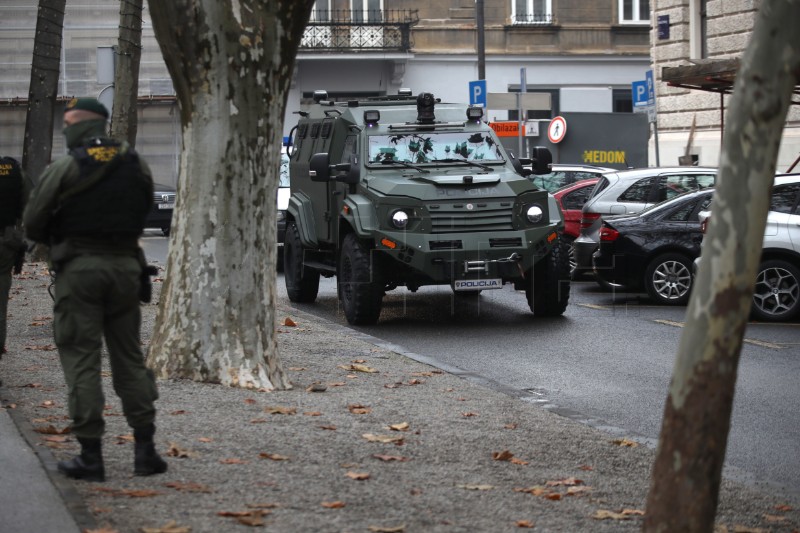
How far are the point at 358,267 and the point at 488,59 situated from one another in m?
29.8

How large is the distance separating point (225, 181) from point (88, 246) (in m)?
3.13

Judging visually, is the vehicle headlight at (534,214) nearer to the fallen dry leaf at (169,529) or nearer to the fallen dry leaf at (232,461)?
the fallen dry leaf at (232,461)

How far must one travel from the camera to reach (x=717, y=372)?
4.90 metres

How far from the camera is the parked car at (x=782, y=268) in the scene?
15.1 m

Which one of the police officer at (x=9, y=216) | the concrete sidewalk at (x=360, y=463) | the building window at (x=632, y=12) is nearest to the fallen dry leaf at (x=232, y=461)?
the concrete sidewalk at (x=360, y=463)

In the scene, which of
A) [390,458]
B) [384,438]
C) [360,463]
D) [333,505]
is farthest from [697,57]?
[333,505]

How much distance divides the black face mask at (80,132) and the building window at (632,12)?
39.3 metres

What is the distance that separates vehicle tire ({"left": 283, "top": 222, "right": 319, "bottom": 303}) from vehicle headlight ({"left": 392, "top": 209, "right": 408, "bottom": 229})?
2870 millimetres

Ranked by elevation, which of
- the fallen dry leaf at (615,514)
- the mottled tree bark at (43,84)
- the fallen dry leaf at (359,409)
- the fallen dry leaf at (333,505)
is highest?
the mottled tree bark at (43,84)

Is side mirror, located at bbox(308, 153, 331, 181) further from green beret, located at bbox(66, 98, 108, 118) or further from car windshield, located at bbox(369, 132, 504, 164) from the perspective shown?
green beret, located at bbox(66, 98, 108, 118)

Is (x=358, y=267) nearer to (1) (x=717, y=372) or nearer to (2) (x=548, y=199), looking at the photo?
(2) (x=548, y=199)

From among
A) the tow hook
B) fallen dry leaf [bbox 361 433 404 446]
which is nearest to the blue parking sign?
the tow hook

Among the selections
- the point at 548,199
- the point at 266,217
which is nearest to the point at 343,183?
the point at 548,199

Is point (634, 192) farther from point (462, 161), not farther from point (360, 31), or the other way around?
point (360, 31)
